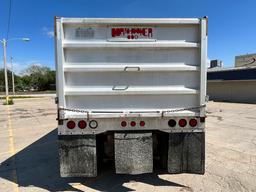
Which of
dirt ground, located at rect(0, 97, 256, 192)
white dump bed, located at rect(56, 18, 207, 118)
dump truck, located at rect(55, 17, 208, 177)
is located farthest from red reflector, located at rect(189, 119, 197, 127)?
dirt ground, located at rect(0, 97, 256, 192)

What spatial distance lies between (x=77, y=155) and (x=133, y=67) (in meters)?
1.73

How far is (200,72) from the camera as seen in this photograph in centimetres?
370

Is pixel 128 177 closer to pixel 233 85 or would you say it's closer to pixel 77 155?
pixel 77 155

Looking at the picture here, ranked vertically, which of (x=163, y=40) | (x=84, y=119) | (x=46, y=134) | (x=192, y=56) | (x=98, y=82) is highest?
(x=163, y=40)

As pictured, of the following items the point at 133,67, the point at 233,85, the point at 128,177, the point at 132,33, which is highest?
the point at 132,33

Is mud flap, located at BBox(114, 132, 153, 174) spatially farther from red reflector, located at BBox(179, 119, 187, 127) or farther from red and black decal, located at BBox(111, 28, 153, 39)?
red and black decal, located at BBox(111, 28, 153, 39)

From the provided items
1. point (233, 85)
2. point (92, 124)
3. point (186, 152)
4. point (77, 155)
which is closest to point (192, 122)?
point (186, 152)

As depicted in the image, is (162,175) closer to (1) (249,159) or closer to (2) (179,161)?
(2) (179,161)

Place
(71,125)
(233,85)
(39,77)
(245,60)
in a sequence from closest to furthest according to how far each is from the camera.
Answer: (71,125)
(233,85)
(245,60)
(39,77)

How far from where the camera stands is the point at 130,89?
375cm

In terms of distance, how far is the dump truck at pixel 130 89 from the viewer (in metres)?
3.67

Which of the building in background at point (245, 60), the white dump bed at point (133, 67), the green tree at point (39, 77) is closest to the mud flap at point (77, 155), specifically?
the white dump bed at point (133, 67)

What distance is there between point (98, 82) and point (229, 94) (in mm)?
26178

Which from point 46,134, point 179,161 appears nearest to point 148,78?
point 179,161
